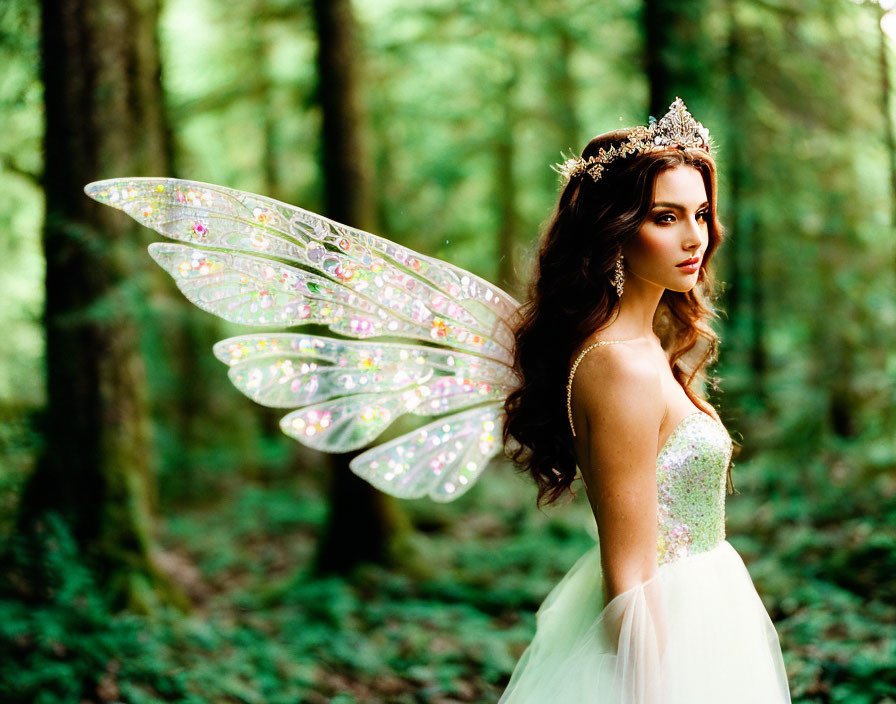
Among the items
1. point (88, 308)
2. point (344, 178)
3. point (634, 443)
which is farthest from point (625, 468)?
point (344, 178)

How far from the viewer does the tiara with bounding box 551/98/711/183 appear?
221 centimetres

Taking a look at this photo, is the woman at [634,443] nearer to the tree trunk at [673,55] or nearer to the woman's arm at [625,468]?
the woman's arm at [625,468]

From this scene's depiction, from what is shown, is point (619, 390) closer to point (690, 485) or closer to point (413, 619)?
point (690, 485)

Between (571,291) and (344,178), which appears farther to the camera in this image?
(344,178)

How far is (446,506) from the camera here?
932cm

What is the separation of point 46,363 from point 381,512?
3099 mm

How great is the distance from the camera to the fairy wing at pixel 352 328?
2.34 meters

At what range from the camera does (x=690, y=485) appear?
220cm

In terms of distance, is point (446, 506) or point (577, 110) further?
point (577, 110)

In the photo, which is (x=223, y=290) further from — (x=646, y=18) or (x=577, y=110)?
(x=577, y=110)

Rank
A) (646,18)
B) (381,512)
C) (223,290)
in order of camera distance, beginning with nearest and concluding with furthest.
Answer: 1. (223,290)
2. (646,18)
3. (381,512)

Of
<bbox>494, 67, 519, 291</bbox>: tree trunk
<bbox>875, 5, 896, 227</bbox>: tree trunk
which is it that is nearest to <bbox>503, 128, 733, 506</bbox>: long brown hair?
<bbox>875, 5, 896, 227</bbox>: tree trunk

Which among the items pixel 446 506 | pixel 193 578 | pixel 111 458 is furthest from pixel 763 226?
pixel 193 578

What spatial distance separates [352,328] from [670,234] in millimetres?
1092
